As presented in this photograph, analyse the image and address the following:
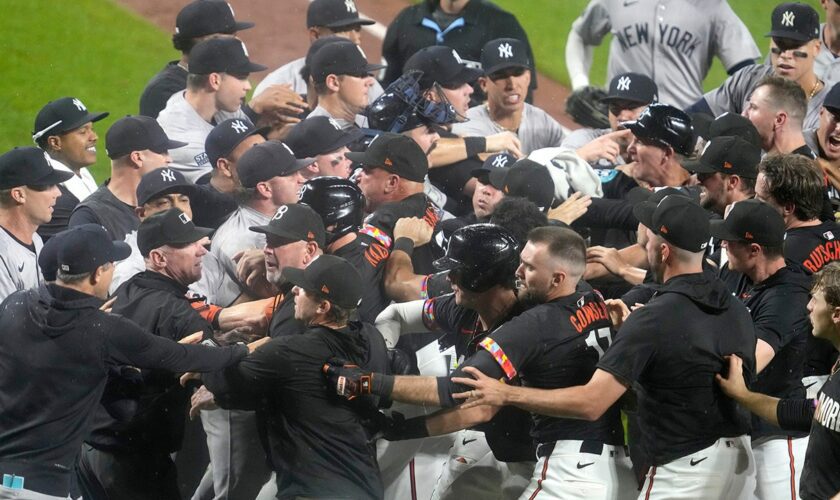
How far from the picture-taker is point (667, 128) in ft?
21.8

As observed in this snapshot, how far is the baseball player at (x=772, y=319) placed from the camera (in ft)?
17.8

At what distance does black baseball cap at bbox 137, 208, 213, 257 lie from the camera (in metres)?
5.66

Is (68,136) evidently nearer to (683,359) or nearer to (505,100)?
(505,100)

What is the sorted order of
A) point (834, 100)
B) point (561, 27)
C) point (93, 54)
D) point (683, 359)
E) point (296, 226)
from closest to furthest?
point (683, 359), point (296, 226), point (834, 100), point (93, 54), point (561, 27)

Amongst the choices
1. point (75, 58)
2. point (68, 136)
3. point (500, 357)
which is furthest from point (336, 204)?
point (75, 58)

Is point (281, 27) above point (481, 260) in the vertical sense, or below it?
below

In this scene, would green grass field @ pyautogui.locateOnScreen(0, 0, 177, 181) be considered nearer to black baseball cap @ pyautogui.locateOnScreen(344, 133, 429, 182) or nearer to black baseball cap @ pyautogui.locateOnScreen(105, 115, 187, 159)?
black baseball cap @ pyautogui.locateOnScreen(105, 115, 187, 159)

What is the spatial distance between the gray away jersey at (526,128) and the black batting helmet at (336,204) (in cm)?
192

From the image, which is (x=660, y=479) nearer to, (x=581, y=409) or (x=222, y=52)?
(x=581, y=409)

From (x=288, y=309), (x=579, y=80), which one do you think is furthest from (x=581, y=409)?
(x=579, y=80)

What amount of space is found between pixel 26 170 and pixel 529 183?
2.56 meters

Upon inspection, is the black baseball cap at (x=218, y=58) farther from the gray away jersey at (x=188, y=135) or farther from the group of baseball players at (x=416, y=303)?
the gray away jersey at (x=188, y=135)

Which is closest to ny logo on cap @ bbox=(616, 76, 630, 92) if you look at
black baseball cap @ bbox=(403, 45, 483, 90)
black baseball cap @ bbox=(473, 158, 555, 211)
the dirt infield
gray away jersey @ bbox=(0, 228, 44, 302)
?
black baseball cap @ bbox=(403, 45, 483, 90)

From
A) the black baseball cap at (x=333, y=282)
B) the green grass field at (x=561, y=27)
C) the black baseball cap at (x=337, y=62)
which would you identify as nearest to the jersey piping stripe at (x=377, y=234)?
the black baseball cap at (x=333, y=282)
